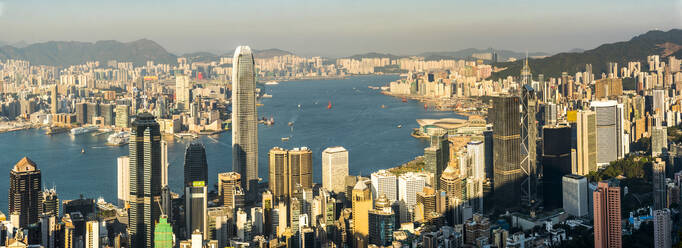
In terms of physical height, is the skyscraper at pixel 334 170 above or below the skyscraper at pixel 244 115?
below

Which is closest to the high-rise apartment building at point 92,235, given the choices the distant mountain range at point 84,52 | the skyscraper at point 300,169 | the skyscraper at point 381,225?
the skyscraper at point 381,225

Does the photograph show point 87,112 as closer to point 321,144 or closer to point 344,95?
point 321,144

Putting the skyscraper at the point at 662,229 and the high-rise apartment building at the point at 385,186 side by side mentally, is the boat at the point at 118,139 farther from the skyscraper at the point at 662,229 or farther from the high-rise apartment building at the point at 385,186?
the skyscraper at the point at 662,229

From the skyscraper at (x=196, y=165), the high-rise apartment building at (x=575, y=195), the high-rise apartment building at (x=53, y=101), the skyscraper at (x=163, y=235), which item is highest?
the high-rise apartment building at (x=53, y=101)

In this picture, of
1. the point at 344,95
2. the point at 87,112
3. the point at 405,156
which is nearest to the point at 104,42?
the point at 87,112

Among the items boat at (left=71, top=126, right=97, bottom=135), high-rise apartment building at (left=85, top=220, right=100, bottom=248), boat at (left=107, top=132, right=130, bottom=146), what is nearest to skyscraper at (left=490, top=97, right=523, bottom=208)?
high-rise apartment building at (left=85, top=220, right=100, bottom=248)

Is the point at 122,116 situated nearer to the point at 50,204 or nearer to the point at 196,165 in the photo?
the point at 196,165

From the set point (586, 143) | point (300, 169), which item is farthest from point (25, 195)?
point (586, 143)
